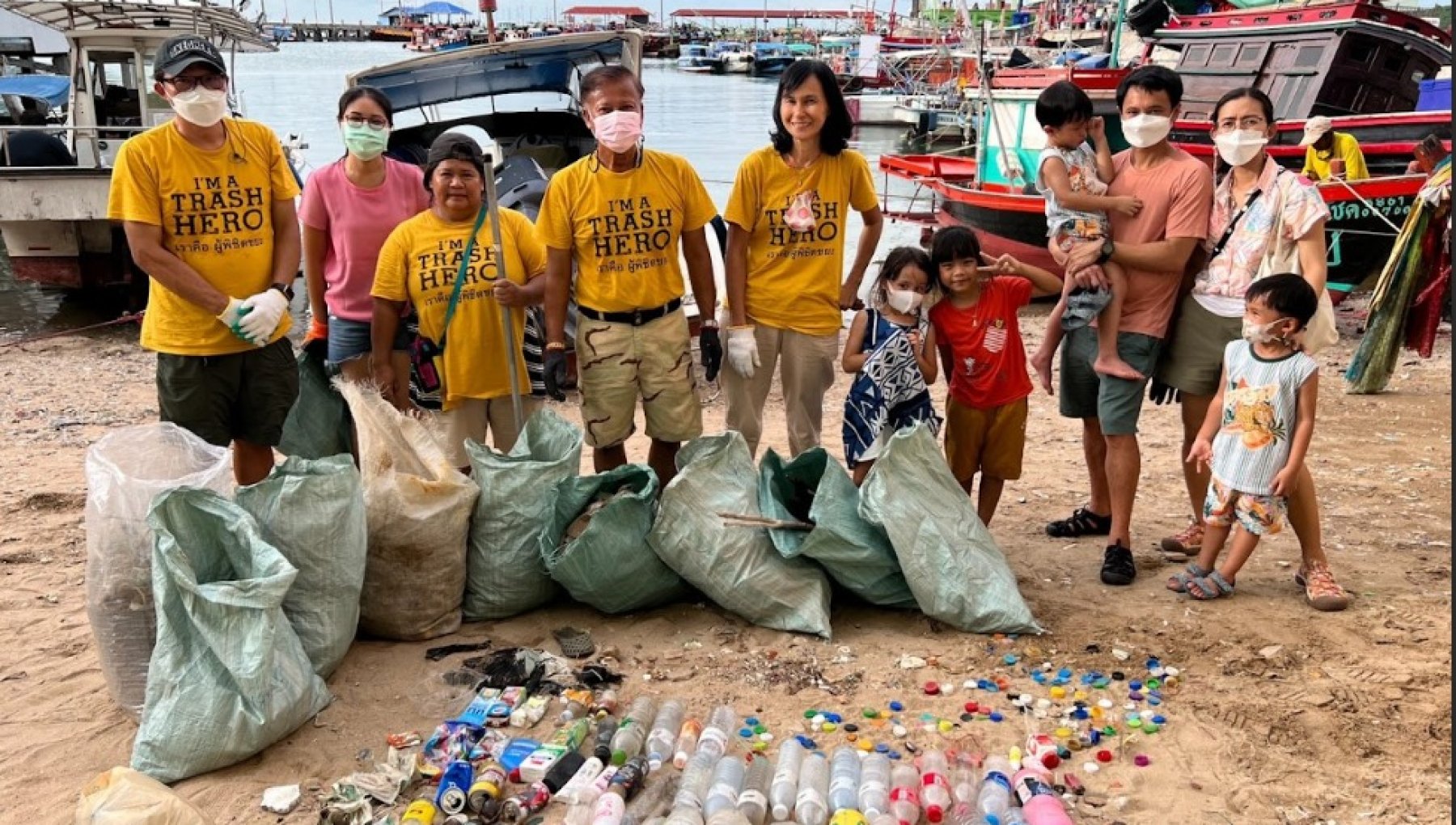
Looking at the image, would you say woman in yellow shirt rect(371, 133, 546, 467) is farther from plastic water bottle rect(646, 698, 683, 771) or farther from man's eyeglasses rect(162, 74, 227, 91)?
plastic water bottle rect(646, 698, 683, 771)

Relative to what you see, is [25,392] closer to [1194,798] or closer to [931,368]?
[931,368]

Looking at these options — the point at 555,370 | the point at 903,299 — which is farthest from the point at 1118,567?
the point at 555,370

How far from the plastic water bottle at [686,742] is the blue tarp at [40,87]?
1682 centimetres

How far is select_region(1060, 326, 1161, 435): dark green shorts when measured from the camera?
3.87 m

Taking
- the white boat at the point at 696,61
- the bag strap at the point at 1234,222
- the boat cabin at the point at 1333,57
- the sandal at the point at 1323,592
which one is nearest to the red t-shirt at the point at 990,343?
the bag strap at the point at 1234,222

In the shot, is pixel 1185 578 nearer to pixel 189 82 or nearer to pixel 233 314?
pixel 233 314

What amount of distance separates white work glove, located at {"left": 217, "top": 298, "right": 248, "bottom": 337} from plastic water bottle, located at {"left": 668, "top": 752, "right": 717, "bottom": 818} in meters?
2.06

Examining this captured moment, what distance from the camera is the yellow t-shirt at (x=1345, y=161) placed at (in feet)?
30.9

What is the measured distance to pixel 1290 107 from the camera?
11.0 m

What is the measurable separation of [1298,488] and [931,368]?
4.14 ft

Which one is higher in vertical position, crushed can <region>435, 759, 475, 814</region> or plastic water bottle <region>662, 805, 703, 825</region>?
plastic water bottle <region>662, 805, 703, 825</region>

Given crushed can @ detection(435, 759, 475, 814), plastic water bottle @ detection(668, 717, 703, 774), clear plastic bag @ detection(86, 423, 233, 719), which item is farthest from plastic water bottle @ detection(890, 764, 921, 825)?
clear plastic bag @ detection(86, 423, 233, 719)

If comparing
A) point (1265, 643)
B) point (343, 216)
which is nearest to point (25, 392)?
point (343, 216)

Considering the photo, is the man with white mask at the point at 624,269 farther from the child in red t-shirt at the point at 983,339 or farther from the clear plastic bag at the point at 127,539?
the clear plastic bag at the point at 127,539
